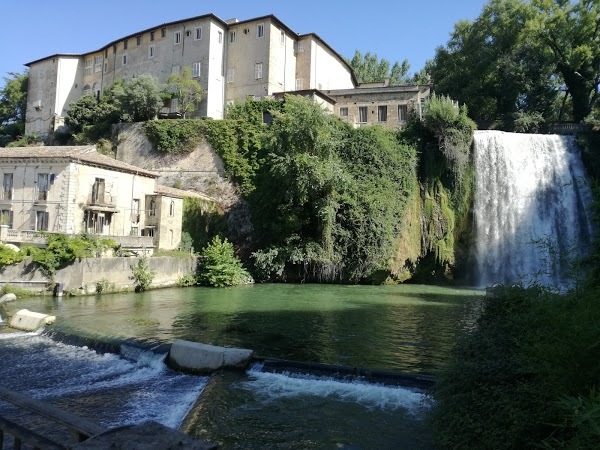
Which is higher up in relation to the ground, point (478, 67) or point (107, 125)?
point (478, 67)

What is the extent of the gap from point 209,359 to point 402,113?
31677 mm

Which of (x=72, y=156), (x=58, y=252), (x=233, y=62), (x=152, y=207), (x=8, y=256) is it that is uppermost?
(x=233, y=62)

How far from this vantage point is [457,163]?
1248 inches

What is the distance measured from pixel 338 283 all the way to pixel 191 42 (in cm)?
2874

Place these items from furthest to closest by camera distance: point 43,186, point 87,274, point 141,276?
1. point 43,186
2. point 141,276
3. point 87,274

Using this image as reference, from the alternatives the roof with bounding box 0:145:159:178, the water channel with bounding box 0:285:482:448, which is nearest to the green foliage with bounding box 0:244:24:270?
the water channel with bounding box 0:285:482:448

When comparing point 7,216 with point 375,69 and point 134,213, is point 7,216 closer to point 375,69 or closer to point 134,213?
point 134,213

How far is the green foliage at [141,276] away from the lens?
79.4ft

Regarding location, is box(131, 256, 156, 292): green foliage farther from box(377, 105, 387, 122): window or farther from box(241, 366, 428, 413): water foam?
box(377, 105, 387, 122): window

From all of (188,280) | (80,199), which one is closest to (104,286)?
(188,280)

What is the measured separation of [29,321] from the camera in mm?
14750

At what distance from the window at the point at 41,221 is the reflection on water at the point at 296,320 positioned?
10621 millimetres

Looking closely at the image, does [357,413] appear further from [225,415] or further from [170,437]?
[170,437]

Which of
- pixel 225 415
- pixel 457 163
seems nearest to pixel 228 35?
pixel 457 163
